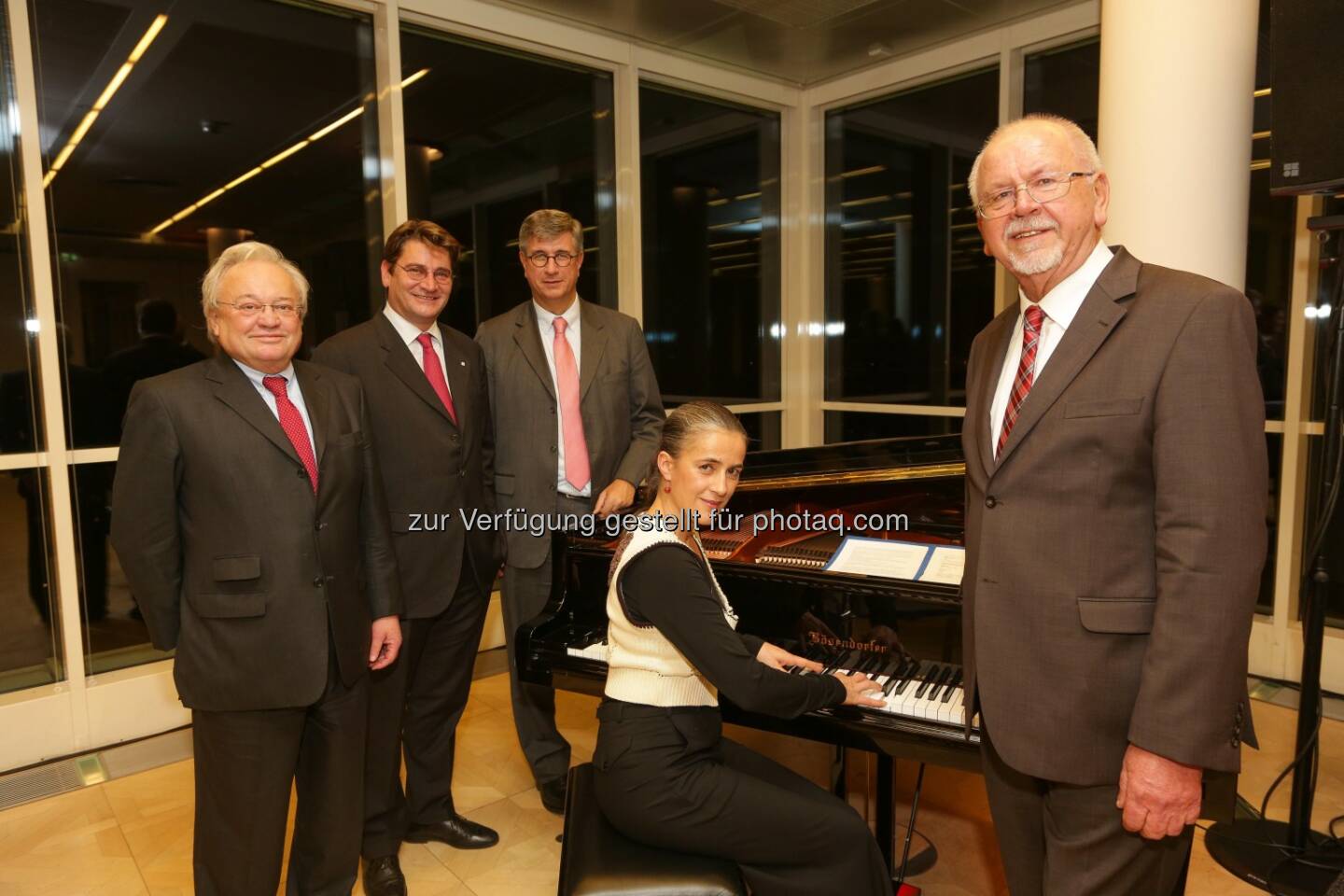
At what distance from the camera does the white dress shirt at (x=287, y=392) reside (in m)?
2.03

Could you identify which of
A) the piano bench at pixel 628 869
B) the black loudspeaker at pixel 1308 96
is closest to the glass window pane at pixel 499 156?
the piano bench at pixel 628 869

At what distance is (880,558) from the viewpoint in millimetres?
2234

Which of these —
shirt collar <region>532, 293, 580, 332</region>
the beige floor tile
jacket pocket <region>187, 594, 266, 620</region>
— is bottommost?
the beige floor tile

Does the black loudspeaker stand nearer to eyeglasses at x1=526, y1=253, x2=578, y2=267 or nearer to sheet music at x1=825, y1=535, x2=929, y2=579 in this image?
sheet music at x1=825, y1=535, x2=929, y2=579

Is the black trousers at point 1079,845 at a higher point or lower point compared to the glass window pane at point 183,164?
lower

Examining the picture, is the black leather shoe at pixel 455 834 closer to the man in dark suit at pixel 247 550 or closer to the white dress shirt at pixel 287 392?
the man in dark suit at pixel 247 550

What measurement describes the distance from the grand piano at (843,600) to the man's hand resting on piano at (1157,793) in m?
0.27

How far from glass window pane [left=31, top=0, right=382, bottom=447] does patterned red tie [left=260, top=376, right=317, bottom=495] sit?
2.16 m

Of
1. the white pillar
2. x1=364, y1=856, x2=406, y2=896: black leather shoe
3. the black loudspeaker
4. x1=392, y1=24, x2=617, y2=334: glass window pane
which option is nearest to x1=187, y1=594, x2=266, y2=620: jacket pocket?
x1=364, y1=856, x2=406, y2=896: black leather shoe

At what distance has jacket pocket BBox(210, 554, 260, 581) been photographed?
1919 millimetres

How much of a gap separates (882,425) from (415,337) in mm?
3941

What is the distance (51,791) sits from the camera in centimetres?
329

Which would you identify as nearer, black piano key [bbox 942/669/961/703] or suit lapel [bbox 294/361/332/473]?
black piano key [bbox 942/669/961/703]

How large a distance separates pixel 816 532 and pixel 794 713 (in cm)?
82
